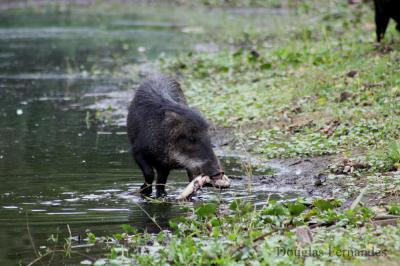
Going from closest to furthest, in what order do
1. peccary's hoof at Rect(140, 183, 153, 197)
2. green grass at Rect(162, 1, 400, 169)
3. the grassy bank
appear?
1. the grassy bank
2. peccary's hoof at Rect(140, 183, 153, 197)
3. green grass at Rect(162, 1, 400, 169)

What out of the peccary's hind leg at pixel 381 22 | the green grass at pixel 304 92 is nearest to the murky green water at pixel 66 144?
the green grass at pixel 304 92

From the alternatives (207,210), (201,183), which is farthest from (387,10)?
(207,210)

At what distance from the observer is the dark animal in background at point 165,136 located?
8008mm

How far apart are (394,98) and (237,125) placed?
2.21 m

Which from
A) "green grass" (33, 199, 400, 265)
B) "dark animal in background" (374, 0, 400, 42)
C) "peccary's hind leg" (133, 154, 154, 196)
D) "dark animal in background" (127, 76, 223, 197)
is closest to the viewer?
"green grass" (33, 199, 400, 265)

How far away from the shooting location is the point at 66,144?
37.7 feet

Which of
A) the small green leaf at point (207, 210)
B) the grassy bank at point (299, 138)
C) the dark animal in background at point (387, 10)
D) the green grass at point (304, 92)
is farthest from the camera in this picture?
the dark animal in background at point (387, 10)

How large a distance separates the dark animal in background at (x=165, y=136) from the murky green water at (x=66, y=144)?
336 mm

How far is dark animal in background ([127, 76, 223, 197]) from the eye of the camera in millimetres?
8008

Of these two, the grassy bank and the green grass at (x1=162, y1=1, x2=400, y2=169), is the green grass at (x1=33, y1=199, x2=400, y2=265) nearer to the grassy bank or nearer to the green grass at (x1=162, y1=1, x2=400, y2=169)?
the grassy bank

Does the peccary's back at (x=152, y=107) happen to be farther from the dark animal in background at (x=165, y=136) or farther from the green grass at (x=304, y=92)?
the green grass at (x=304, y=92)

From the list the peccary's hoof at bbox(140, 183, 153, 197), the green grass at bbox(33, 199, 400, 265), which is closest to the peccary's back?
the peccary's hoof at bbox(140, 183, 153, 197)

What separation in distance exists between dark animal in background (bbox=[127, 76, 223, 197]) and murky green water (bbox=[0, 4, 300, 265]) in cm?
34

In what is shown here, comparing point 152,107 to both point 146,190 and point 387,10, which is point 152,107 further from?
point 387,10
